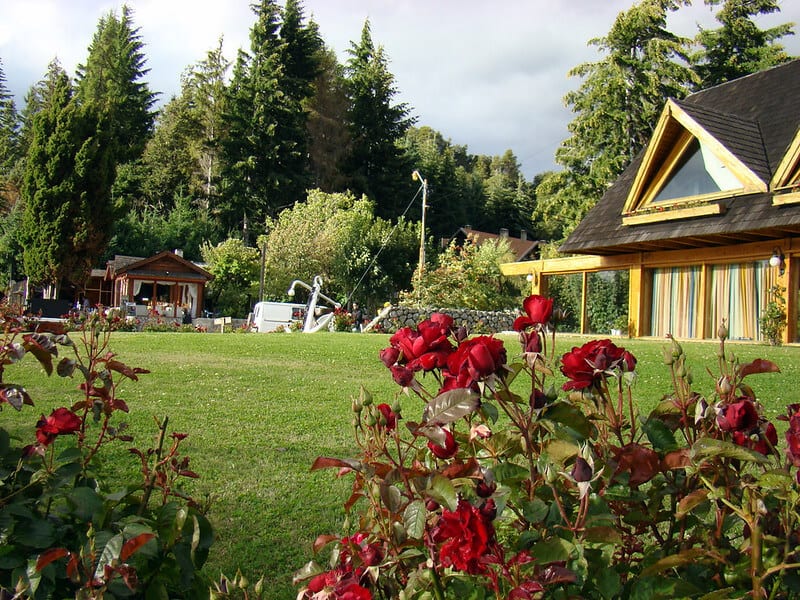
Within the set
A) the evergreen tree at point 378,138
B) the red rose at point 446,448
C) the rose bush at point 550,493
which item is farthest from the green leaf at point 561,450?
the evergreen tree at point 378,138

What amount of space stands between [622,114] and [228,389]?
2413 cm

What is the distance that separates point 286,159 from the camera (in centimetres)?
4416

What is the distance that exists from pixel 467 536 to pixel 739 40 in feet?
115

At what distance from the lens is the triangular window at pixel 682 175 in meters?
13.7

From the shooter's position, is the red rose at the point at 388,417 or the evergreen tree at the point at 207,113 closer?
the red rose at the point at 388,417

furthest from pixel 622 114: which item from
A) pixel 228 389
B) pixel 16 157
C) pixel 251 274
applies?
pixel 16 157

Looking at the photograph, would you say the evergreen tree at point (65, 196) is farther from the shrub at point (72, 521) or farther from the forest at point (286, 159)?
the shrub at point (72, 521)

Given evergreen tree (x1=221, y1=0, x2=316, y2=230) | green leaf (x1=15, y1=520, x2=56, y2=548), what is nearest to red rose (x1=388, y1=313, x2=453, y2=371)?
green leaf (x1=15, y1=520, x2=56, y2=548)

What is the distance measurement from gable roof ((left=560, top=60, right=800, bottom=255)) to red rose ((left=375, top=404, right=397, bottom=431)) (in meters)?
12.5

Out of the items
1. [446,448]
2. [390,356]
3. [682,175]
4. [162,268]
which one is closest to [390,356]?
[390,356]

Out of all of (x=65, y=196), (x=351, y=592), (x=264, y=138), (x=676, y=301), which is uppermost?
(x=264, y=138)

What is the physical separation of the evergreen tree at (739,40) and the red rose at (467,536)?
112ft

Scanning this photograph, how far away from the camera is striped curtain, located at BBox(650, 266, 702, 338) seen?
15.0 meters

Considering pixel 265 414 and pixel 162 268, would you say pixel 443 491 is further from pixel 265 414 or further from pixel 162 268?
pixel 162 268
